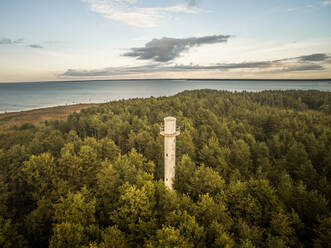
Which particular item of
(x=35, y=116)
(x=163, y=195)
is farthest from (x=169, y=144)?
(x=35, y=116)

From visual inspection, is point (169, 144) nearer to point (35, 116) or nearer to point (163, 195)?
point (163, 195)

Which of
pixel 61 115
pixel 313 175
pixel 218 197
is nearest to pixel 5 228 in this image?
pixel 218 197

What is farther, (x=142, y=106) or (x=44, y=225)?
(x=142, y=106)

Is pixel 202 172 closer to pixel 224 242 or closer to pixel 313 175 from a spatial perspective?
pixel 224 242

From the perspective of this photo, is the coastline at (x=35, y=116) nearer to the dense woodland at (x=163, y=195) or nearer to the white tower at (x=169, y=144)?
the dense woodland at (x=163, y=195)

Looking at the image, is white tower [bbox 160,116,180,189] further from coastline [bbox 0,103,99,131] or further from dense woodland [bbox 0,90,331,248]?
coastline [bbox 0,103,99,131]

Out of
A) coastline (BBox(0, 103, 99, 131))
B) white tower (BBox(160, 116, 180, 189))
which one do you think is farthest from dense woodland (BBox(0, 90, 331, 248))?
coastline (BBox(0, 103, 99, 131))

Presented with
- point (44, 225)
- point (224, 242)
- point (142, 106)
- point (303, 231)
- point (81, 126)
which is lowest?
point (44, 225)

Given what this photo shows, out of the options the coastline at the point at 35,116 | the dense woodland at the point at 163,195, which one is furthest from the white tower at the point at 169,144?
the coastline at the point at 35,116

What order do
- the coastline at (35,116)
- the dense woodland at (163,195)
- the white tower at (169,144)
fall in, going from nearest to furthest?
the dense woodland at (163,195) → the white tower at (169,144) → the coastline at (35,116)
